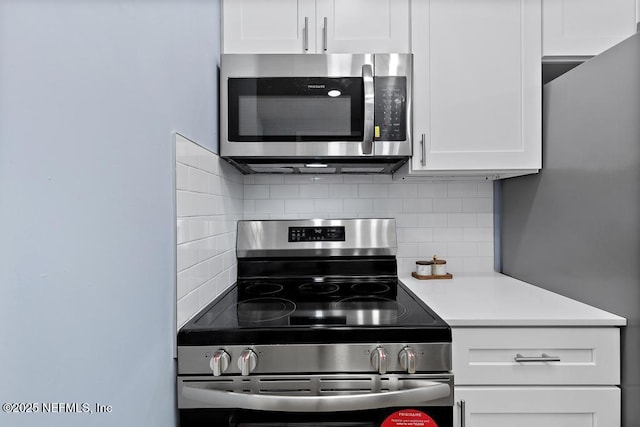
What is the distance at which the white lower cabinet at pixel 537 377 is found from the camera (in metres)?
1.15

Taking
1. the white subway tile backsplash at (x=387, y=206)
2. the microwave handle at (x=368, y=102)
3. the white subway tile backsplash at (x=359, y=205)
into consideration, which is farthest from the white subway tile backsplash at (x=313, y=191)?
the microwave handle at (x=368, y=102)

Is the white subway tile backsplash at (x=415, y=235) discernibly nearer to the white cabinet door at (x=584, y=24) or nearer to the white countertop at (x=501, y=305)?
the white countertop at (x=501, y=305)

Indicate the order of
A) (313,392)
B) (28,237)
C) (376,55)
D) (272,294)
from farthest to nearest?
(272,294)
(376,55)
(313,392)
(28,237)

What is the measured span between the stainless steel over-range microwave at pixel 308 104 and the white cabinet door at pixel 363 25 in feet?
0.26

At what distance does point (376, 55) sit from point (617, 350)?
1.30 metres

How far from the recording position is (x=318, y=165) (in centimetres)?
163

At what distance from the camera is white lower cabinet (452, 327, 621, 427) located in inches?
45.4

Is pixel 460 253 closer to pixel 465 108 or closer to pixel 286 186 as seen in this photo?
pixel 465 108

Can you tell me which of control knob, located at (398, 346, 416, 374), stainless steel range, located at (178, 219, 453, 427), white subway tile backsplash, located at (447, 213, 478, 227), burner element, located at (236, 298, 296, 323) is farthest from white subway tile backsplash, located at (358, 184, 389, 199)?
control knob, located at (398, 346, 416, 374)

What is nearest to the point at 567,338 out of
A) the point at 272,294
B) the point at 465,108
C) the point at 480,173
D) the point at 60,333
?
the point at 480,173

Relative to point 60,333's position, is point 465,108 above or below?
above

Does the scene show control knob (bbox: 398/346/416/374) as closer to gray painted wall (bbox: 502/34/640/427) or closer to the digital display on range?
gray painted wall (bbox: 502/34/640/427)

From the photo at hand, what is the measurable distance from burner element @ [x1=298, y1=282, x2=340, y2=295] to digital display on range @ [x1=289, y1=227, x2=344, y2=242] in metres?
0.22

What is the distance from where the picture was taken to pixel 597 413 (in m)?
1.15
